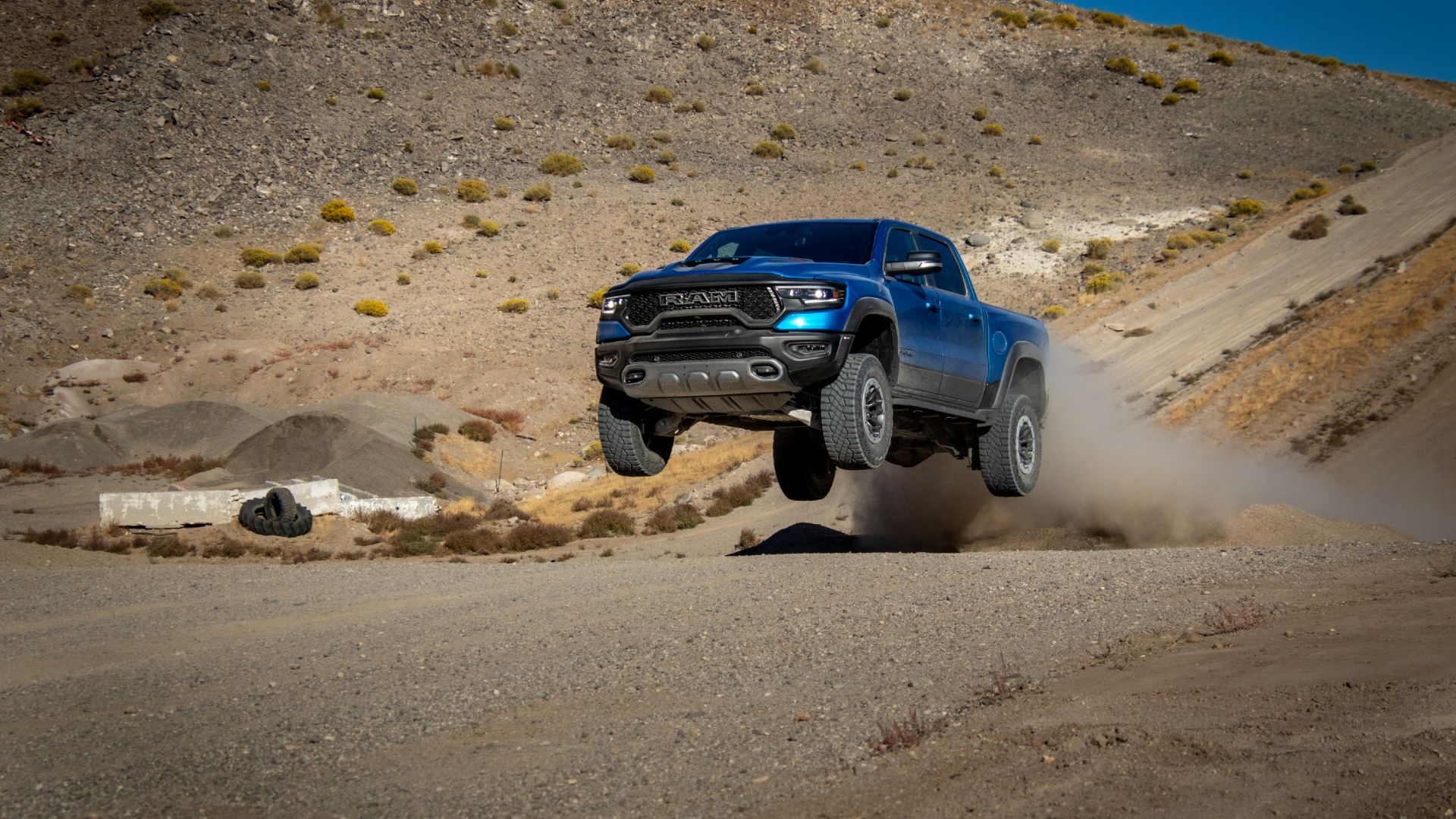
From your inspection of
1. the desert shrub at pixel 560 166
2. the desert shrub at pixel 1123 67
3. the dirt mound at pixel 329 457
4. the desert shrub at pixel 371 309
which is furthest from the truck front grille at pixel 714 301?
the desert shrub at pixel 1123 67

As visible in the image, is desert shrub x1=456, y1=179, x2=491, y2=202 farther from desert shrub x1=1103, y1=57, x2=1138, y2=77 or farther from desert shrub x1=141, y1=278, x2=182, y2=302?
desert shrub x1=1103, y1=57, x2=1138, y2=77

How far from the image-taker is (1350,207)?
39.8 m

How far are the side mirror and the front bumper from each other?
716mm

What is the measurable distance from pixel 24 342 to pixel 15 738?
40.4 meters

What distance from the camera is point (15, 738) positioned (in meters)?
7.79

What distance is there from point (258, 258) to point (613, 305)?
4194 cm

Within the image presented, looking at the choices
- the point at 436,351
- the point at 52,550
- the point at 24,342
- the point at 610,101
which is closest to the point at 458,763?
the point at 52,550

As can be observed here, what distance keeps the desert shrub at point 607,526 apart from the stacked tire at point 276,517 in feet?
18.7

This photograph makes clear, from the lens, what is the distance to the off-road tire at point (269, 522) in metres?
25.1

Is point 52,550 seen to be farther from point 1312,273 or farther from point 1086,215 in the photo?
point 1086,215

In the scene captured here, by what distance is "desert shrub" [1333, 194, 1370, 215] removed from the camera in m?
39.3

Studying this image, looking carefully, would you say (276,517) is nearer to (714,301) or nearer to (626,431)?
(626,431)

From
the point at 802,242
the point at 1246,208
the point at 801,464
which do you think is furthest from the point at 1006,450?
the point at 1246,208

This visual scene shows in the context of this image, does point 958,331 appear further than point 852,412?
Yes
